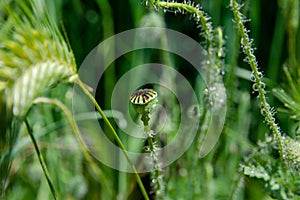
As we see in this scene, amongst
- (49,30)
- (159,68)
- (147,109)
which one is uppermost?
(159,68)

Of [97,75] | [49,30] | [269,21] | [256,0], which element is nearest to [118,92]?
[97,75]

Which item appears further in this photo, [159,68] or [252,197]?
[159,68]

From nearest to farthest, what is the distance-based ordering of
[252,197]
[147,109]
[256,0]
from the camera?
[147,109], [252,197], [256,0]

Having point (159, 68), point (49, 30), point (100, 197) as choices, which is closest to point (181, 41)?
point (159, 68)

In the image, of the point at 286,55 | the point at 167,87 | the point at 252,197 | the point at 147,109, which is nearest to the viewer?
the point at 147,109

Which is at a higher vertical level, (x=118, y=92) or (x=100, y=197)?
(x=118, y=92)

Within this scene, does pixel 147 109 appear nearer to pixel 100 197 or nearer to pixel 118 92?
pixel 100 197
